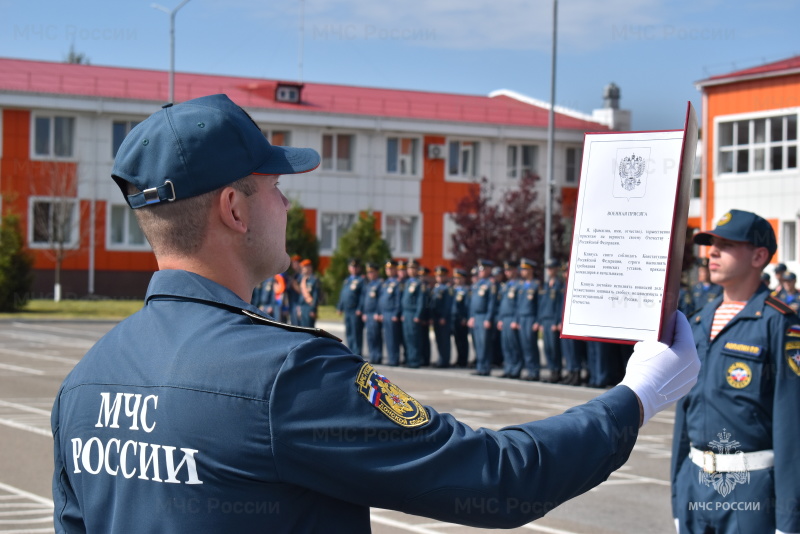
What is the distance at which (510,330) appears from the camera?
65.9 ft

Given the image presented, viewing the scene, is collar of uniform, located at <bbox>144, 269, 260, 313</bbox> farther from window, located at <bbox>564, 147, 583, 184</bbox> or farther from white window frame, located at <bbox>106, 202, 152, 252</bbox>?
window, located at <bbox>564, 147, 583, 184</bbox>

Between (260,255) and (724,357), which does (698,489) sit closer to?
(724,357)

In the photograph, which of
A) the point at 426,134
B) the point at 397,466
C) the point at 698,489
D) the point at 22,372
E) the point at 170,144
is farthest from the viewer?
the point at 426,134

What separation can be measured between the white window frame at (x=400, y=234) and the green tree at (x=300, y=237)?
18.6ft

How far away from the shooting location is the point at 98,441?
2162 millimetres

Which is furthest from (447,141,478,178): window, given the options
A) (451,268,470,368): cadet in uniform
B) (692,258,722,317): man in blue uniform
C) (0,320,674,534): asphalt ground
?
(692,258,722,317): man in blue uniform

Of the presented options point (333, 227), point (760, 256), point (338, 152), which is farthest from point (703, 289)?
point (338, 152)

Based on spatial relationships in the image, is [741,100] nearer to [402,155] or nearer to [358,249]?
[358,249]

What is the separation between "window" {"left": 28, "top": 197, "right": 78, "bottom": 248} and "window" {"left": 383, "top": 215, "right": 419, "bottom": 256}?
13.3 meters

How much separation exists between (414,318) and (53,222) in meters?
22.5

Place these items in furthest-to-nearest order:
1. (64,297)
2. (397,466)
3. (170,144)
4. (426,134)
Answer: (426,134) → (64,297) → (170,144) → (397,466)

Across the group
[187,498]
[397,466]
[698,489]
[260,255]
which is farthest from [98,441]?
[698,489]

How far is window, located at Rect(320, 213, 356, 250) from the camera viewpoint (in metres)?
45.5

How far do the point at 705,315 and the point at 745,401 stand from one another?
2.16ft
